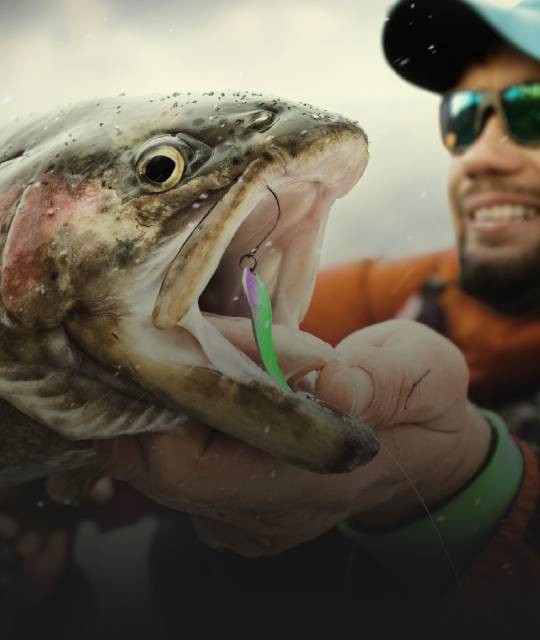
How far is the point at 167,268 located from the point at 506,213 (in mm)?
367

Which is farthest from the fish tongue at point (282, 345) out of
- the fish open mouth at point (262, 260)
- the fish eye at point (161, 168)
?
the fish eye at point (161, 168)

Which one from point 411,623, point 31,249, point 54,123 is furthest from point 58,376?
point 411,623

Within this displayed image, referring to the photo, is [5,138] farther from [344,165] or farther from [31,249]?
[344,165]

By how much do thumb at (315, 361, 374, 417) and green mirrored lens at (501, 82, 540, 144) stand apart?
0.95 feet

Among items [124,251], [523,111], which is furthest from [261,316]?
[523,111]

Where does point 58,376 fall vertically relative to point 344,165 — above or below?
below

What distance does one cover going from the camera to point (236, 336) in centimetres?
58

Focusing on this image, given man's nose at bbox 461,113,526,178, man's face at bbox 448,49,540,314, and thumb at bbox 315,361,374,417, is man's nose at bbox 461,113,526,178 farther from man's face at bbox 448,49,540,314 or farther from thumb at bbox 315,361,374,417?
thumb at bbox 315,361,374,417

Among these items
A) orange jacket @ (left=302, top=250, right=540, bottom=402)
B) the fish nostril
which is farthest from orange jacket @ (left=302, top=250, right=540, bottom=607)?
the fish nostril

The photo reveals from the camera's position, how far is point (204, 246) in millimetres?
514

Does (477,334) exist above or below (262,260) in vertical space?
below

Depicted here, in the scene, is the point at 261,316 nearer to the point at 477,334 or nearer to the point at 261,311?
the point at 261,311

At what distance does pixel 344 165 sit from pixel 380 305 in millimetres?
242

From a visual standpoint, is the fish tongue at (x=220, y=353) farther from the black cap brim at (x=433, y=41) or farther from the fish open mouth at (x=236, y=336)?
the black cap brim at (x=433, y=41)
